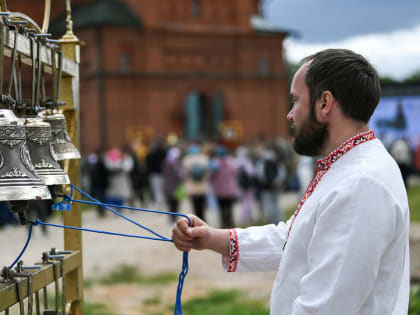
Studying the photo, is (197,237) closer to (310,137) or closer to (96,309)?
(310,137)

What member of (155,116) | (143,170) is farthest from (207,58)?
(143,170)

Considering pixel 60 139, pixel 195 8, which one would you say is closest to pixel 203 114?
pixel 195 8

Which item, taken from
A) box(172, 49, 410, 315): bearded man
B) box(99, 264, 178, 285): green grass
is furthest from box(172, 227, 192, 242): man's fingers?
box(99, 264, 178, 285): green grass

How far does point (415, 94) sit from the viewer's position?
13.5 m

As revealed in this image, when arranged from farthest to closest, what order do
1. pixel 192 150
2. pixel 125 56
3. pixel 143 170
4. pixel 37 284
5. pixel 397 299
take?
pixel 125 56
pixel 143 170
pixel 192 150
pixel 37 284
pixel 397 299

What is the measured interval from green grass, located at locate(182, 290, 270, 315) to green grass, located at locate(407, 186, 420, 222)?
6.94m

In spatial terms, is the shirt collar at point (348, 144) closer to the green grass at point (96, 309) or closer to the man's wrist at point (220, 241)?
the man's wrist at point (220, 241)

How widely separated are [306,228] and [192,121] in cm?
3460

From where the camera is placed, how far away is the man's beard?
2332 millimetres

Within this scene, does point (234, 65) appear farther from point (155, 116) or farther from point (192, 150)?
point (192, 150)

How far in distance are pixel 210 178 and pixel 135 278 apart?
4401 millimetres

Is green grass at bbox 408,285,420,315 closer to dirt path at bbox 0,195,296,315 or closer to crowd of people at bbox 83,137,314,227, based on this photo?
dirt path at bbox 0,195,296,315

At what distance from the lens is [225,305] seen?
6793mm

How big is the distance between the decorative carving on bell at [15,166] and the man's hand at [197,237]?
2.46ft
